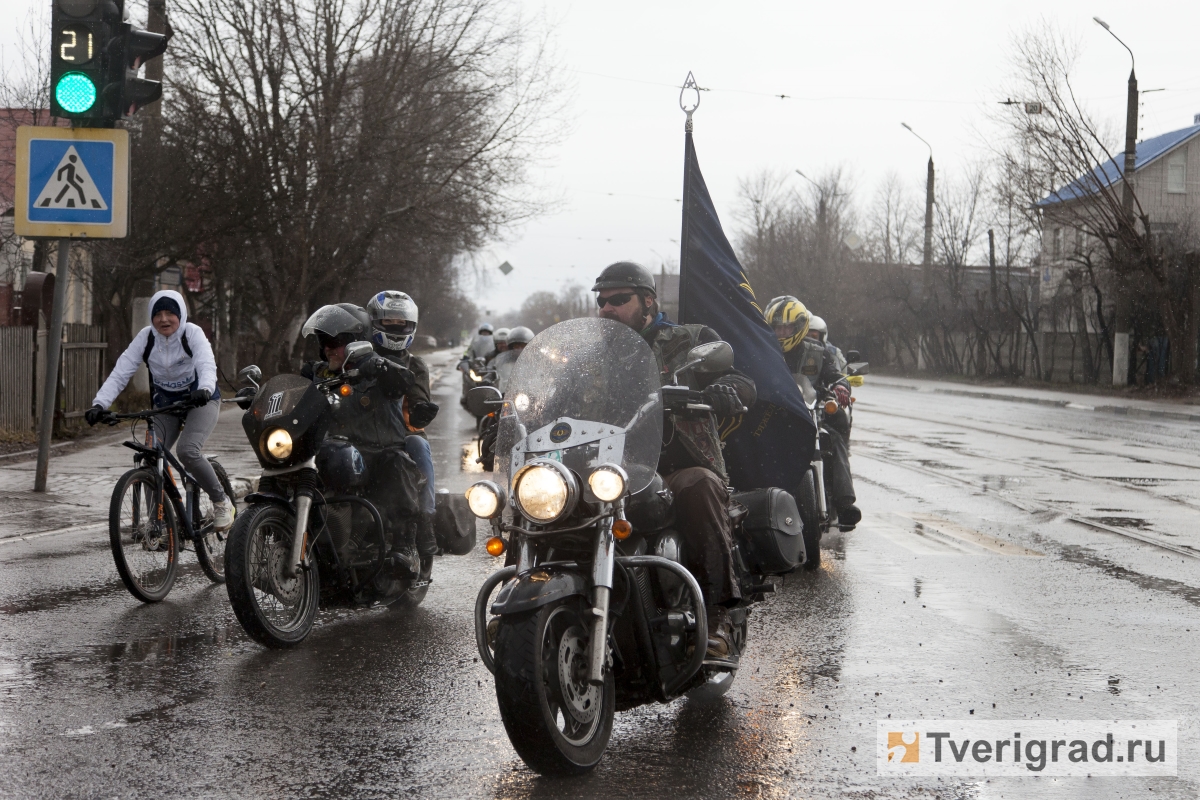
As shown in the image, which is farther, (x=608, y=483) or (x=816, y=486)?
(x=816, y=486)

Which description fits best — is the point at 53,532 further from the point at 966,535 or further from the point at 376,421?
the point at 966,535

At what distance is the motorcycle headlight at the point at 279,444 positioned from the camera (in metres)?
6.12

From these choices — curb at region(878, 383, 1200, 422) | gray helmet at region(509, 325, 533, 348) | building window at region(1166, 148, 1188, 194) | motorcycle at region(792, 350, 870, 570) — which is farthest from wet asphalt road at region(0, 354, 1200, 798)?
building window at region(1166, 148, 1188, 194)

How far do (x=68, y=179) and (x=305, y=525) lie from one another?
19.1 feet

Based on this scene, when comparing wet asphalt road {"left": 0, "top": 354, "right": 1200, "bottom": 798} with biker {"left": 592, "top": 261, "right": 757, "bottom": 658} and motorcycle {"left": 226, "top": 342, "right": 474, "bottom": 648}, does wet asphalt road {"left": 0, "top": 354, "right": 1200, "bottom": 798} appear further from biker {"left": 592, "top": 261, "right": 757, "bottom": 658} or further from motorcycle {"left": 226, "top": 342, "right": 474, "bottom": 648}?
biker {"left": 592, "top": 261, "right": 757, "bottom": 658}

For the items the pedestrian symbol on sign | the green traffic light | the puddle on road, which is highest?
the green traffic light

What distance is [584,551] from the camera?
14.2 ft

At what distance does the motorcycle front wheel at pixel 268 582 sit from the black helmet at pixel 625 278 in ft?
6.41

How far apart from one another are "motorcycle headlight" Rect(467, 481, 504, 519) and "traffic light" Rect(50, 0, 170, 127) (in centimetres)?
686

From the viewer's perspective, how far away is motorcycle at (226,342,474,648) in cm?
589

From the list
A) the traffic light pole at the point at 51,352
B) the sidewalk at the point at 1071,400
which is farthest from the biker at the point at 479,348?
the sidewalk at the point at 1071,400

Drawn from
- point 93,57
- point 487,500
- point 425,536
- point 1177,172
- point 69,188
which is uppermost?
point 1177,172

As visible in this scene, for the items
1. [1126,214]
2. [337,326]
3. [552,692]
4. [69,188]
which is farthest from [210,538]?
[1126,214]

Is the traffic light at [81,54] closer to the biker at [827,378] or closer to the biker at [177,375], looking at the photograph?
the biker at [177,375]
